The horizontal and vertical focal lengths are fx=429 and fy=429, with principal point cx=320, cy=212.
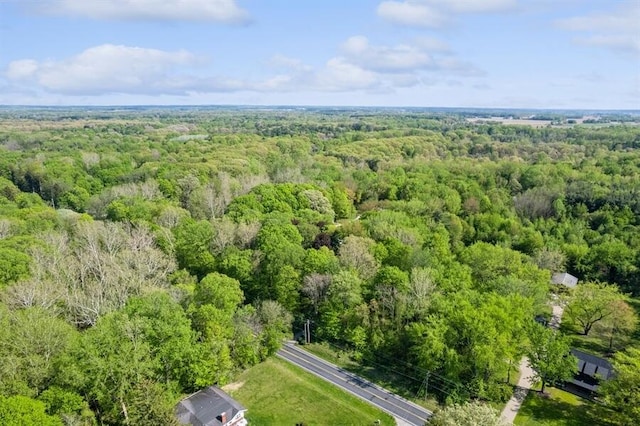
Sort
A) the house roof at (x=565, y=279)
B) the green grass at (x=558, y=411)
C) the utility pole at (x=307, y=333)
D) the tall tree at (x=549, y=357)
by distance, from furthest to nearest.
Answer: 1. the house roof at (x=565, y=279)
2. the utility pole at (x=307, y=333)
3. the tall tree at (x=549, y=357)
4. the green grass at (x=558, y=411)

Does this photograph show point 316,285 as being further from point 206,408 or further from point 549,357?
point 549,357

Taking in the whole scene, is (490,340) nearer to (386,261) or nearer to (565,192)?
(386,261)

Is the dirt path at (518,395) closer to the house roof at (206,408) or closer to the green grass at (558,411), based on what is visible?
the green grass at (558,411)

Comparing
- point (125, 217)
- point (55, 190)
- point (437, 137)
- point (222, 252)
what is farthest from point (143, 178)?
point (437, 137)

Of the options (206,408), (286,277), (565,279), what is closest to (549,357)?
(286,277)

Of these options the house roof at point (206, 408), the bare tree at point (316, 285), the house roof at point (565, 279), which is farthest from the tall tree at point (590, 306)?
the house roof at point (206, 408)

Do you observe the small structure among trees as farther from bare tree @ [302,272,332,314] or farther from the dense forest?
bare tree @ [302,272,332,314]

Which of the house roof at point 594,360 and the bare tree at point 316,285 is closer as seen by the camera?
the house roof at point 594,360
